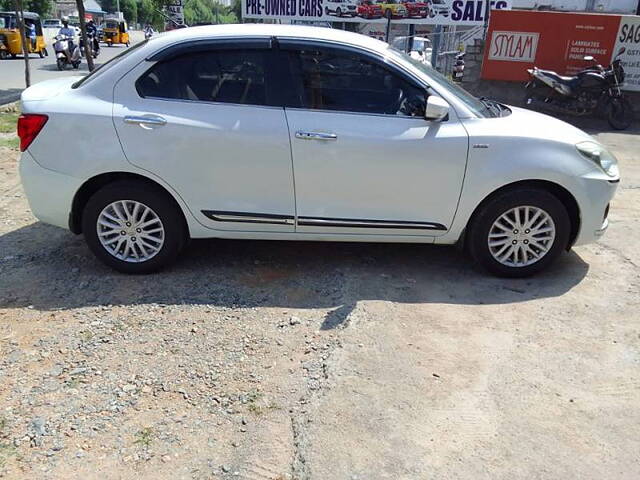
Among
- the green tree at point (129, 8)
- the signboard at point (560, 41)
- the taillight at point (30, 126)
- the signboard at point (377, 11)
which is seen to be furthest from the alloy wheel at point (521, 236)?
the green tree at point (129, 8)

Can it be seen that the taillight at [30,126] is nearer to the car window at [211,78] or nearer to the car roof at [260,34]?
the car window at [211,78]

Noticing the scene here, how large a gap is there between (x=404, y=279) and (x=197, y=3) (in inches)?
3711

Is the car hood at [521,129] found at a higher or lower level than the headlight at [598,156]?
higher

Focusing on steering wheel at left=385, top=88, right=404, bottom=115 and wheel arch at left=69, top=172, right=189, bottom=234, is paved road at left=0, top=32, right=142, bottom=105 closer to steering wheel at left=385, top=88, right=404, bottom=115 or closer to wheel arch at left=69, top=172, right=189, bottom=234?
wheel arch at left=69, top=172, right=189, bottom=234

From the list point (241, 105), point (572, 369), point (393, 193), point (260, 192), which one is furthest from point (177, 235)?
point (572, 369)

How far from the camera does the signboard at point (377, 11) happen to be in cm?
2153

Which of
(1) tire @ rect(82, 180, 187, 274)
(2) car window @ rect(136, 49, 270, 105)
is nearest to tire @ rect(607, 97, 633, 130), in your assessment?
(2) car window @ rect(136, 49, 270, 105)

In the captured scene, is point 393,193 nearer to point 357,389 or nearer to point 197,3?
point 357,389

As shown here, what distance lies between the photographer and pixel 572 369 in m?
3.22

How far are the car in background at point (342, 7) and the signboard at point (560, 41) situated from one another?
11047mm

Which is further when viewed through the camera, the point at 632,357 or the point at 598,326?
the point at 598,326

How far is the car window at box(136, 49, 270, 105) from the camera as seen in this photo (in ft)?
13.0

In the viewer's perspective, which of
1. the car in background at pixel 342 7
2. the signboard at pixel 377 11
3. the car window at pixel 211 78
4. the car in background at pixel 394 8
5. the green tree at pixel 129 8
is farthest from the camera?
the green tree at pixel 129 8

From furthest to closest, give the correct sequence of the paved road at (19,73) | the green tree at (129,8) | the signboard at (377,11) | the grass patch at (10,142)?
the green tree at (129,8) < the signboard at (377,11) < the paved road at (19,73) < the grass patch at (10,142)
